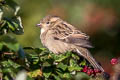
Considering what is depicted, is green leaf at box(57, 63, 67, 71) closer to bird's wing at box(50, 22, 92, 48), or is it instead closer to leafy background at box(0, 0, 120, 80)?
bird's wing at box(50, 22, 92, 48)

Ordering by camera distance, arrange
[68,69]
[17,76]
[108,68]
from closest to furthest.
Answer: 1. [17,76]
2. [68,69]
3. [108,68]

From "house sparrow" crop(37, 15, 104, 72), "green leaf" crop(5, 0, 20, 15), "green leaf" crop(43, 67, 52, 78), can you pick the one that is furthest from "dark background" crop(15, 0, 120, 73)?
"green leaf" crop(5, 0, 20, 15)

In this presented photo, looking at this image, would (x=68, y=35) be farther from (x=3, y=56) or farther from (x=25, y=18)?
(x=3, y=56)

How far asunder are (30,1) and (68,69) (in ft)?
21.3

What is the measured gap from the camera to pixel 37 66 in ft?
14.0

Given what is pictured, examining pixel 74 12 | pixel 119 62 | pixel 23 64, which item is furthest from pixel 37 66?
pixel 74 12

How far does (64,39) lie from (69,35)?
0.43 ft

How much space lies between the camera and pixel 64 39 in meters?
7.59

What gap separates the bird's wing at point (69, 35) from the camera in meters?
7.24

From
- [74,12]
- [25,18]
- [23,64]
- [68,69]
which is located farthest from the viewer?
[74,12]

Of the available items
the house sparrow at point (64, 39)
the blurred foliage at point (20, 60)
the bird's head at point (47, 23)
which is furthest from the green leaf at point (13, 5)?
the bird's head at point (47, 23)

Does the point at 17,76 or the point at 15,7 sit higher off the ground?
the point at 15,7

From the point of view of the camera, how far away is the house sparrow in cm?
719

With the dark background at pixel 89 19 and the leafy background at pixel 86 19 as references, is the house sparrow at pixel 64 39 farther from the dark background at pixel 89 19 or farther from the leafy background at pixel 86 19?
the dark background at pixel 89 19
